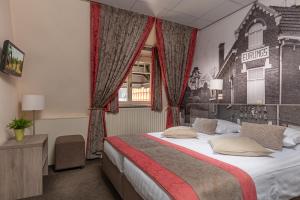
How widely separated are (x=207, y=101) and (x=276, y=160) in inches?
88.6

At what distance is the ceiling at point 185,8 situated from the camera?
129 inches

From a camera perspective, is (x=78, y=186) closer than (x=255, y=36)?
Result: Yes

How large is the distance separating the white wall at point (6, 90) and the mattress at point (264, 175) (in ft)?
5.52

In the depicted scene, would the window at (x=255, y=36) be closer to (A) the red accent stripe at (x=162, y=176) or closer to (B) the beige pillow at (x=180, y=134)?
(B) the beige pillow at (x=180, y=134)

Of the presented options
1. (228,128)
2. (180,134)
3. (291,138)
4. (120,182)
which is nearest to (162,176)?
(120,182)

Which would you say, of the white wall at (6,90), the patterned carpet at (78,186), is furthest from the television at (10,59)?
the patterned carpet at (78,186)

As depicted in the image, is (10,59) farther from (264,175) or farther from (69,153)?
(264,175)

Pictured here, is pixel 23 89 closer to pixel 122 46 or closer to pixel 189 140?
pixel 122 46

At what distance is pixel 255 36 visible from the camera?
10.1 feet

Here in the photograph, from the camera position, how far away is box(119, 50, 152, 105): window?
161 inches

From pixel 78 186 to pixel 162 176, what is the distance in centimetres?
163

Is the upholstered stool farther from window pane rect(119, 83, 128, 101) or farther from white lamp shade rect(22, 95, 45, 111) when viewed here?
window pane rect(119, 83, 128, 101)

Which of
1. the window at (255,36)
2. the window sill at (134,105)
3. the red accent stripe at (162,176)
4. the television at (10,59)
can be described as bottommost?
the red accent stripe at (162,176)

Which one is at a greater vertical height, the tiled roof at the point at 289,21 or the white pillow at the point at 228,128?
the tiled roof at the point at 289,21
